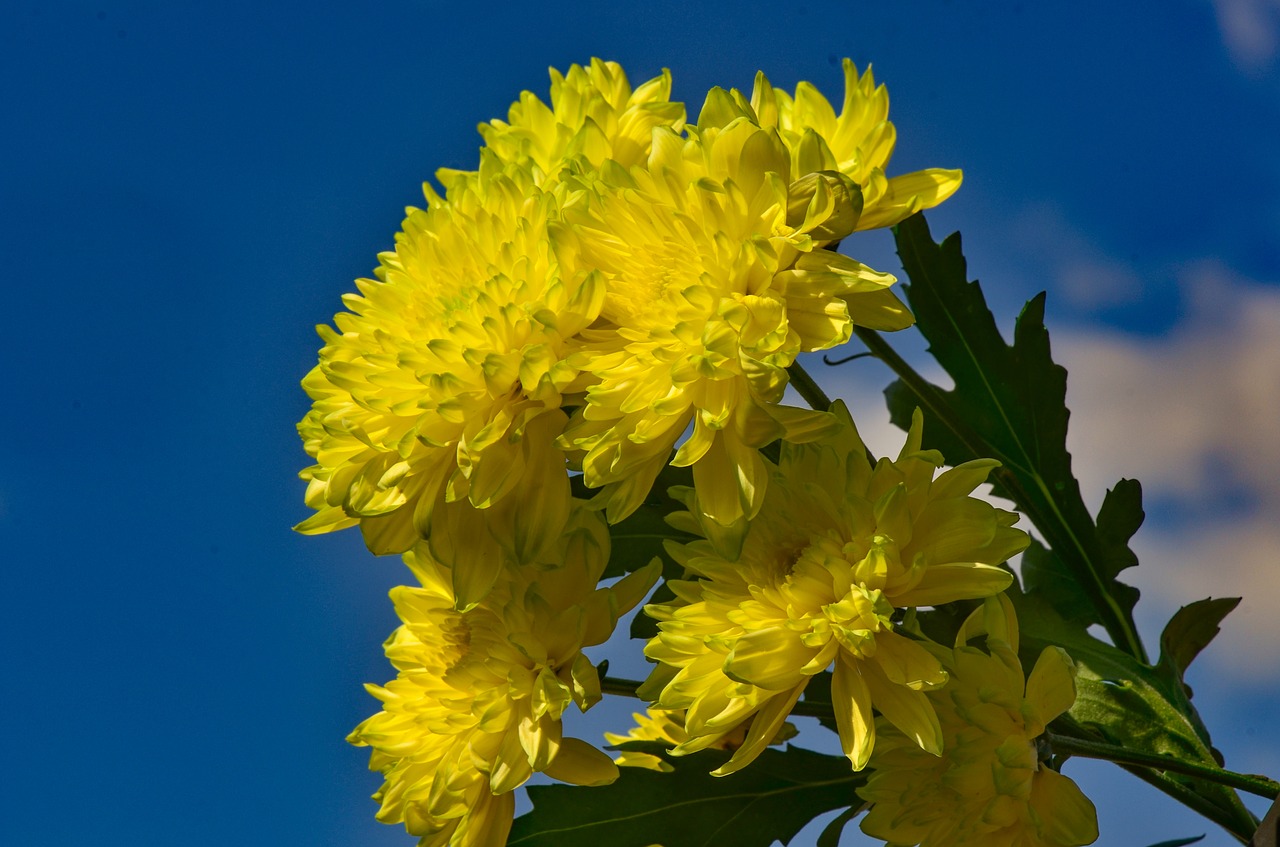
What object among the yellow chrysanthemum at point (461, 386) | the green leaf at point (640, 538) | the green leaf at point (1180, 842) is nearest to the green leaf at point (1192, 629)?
the green leaf at point (1180, 842)

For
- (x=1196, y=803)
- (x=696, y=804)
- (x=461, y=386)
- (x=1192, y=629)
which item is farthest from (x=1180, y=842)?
(x=461, y=386)

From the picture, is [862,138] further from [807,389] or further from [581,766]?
[581,766]

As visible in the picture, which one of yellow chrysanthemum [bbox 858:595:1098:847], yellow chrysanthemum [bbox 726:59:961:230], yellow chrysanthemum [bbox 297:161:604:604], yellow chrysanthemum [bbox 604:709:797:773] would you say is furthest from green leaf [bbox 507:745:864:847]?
yellow chrysanthemum [bbox 726:59:961:230]

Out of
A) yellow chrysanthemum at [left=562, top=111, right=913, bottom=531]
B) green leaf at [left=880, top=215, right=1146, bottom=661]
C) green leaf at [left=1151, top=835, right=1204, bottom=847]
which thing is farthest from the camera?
green leaf at [left=880, top=215, right=1146, bottom=661]

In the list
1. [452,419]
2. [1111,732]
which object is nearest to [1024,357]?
[1111,732]

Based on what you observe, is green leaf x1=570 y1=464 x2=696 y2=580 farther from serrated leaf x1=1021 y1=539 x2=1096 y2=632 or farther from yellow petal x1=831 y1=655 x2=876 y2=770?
serrated leaf x1=1021 y1=539 x2=1096 y2=632

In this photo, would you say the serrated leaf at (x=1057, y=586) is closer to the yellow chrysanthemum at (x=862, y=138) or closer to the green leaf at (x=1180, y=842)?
the green leaf at (x=1180, y=842)
